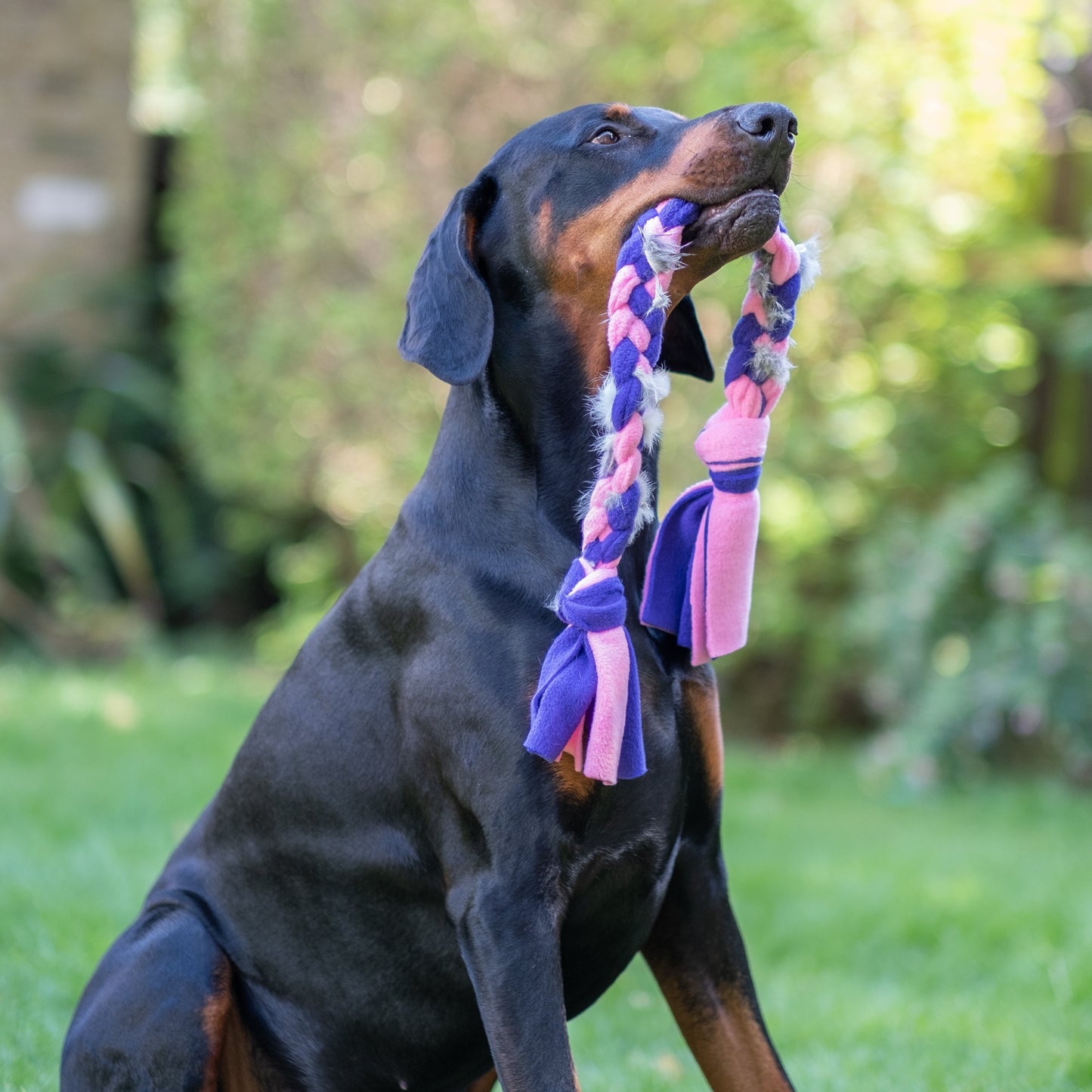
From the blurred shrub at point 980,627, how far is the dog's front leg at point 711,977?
139 inches

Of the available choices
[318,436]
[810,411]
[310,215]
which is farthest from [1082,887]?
[310,215]

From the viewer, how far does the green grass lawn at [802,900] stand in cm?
337

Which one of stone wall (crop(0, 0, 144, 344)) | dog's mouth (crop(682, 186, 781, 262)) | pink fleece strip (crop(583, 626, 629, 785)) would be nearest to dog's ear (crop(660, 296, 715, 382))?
dog's mouth (crop(682, 186, 781, 262))

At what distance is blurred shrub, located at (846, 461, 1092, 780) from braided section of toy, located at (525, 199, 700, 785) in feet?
12.9

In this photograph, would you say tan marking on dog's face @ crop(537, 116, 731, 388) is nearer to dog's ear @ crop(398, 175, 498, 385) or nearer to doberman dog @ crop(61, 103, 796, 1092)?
doberman dog @ crop(61, 103, 796, 1092)

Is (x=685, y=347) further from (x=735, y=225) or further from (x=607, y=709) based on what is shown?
(x=607, y=709)

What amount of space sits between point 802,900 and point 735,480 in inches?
102

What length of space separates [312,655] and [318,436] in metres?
5.59

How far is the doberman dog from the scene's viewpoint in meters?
2.31

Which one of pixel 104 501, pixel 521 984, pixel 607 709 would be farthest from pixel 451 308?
pixel 104 501

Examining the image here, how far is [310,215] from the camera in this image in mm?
8016

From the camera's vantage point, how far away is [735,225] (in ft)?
7.64

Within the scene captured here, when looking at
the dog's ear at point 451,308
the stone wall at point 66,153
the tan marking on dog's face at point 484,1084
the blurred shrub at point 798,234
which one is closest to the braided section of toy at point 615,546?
the dog's ear at point 451,308

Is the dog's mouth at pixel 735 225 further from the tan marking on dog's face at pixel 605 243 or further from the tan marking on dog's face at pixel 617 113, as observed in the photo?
the tan marking on dog's face at pixel 617 113
